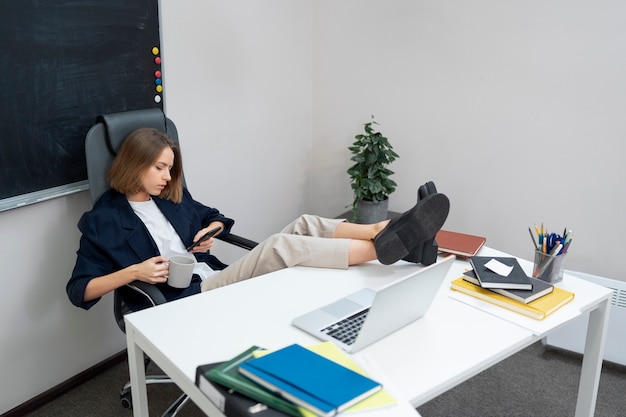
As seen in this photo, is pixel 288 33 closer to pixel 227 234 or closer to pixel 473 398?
pixel 227 234

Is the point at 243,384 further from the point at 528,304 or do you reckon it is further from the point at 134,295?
the point at 134,295

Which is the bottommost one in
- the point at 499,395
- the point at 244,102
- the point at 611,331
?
the point at 499,395

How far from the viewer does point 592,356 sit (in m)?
1.87

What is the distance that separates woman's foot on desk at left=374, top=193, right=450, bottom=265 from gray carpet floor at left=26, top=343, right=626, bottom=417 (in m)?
0.88

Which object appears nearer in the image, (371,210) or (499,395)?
(499,395)

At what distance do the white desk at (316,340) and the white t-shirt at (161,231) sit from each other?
0.61 metres

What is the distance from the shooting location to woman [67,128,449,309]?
1796mm

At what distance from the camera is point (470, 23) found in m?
2.79

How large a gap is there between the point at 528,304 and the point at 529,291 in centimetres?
5

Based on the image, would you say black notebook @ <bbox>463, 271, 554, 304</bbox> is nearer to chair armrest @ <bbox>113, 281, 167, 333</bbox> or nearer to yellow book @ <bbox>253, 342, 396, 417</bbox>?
yellow book @ <bbox>253, 342, 396, 417</bbox>

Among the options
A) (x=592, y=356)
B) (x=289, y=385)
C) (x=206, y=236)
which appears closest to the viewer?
(x=289, y=385)

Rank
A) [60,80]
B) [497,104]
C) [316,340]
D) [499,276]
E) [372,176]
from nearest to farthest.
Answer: [316,340], [499,276], [60,80], [497,104], [372,176]

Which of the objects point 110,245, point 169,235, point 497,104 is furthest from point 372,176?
point 110,245

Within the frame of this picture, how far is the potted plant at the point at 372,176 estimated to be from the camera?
2.95 meters
